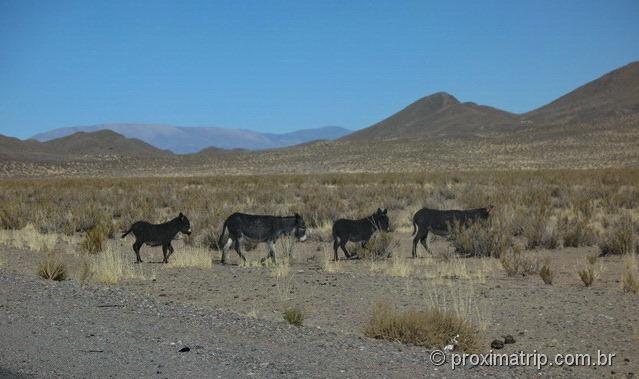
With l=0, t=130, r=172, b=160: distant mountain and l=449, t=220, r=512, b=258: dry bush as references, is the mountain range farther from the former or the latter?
l=449, t=220, r=512, b=258: dry bush

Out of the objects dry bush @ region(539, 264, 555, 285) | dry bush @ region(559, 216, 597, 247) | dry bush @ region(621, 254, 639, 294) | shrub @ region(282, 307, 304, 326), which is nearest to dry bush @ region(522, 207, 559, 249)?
dry bush @ region(559, 216, 597, 247)

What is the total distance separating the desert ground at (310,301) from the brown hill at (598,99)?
11886 centimetres

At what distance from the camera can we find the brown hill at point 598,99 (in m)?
136

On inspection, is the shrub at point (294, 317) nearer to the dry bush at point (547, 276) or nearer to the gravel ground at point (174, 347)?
the gravel ground at point (174, 347)

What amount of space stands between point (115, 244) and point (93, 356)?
12.0 meters

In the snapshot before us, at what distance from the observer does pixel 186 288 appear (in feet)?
40.5

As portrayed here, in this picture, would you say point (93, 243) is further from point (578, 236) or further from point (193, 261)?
point (578, 236)

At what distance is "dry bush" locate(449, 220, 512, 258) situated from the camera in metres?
16.4

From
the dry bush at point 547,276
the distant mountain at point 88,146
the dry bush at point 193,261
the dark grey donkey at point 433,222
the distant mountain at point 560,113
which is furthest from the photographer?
the distant mountain at point 88,146

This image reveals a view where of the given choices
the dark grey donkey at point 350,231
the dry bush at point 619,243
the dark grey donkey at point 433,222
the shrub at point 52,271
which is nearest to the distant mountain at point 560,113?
the dark grey donkey at point 433,222

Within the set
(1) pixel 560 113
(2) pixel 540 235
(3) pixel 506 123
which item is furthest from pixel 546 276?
(1) pixel 560 113

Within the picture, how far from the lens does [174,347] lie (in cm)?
784

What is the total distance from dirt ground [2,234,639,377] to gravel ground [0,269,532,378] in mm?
718

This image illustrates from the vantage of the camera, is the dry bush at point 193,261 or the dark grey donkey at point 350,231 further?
the dark grey donkey at point 350,231
